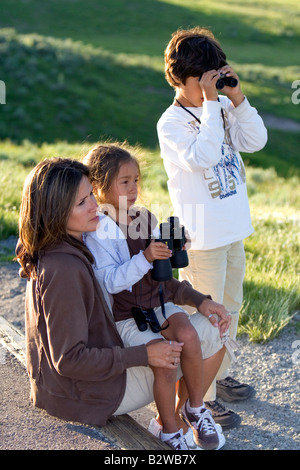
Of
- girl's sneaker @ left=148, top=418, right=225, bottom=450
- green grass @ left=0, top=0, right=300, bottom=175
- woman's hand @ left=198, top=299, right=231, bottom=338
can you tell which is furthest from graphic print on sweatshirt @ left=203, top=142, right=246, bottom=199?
green grass @ left=0, top=0, right=300, bottom=175

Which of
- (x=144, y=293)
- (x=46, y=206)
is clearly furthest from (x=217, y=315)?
(x=46, y=206)

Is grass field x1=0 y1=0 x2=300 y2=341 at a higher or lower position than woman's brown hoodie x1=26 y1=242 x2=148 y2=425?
lower

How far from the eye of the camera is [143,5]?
186ft

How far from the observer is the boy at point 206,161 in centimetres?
368

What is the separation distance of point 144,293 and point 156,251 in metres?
0.43

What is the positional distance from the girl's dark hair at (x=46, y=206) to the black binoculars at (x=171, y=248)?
0.46 metres

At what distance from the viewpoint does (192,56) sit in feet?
12.2

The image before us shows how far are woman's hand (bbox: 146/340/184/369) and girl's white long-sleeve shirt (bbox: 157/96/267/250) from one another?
858mm

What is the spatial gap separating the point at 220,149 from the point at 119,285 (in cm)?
103

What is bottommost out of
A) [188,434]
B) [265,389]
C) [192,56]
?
[265,389]

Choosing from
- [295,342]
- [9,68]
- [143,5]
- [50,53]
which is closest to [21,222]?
[295,342]

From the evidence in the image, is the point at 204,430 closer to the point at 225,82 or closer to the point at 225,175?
the point at 225,175

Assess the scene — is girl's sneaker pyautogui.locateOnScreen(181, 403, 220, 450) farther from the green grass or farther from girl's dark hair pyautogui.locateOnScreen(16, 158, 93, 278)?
the green grass

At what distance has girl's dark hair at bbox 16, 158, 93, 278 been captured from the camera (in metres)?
3.05
